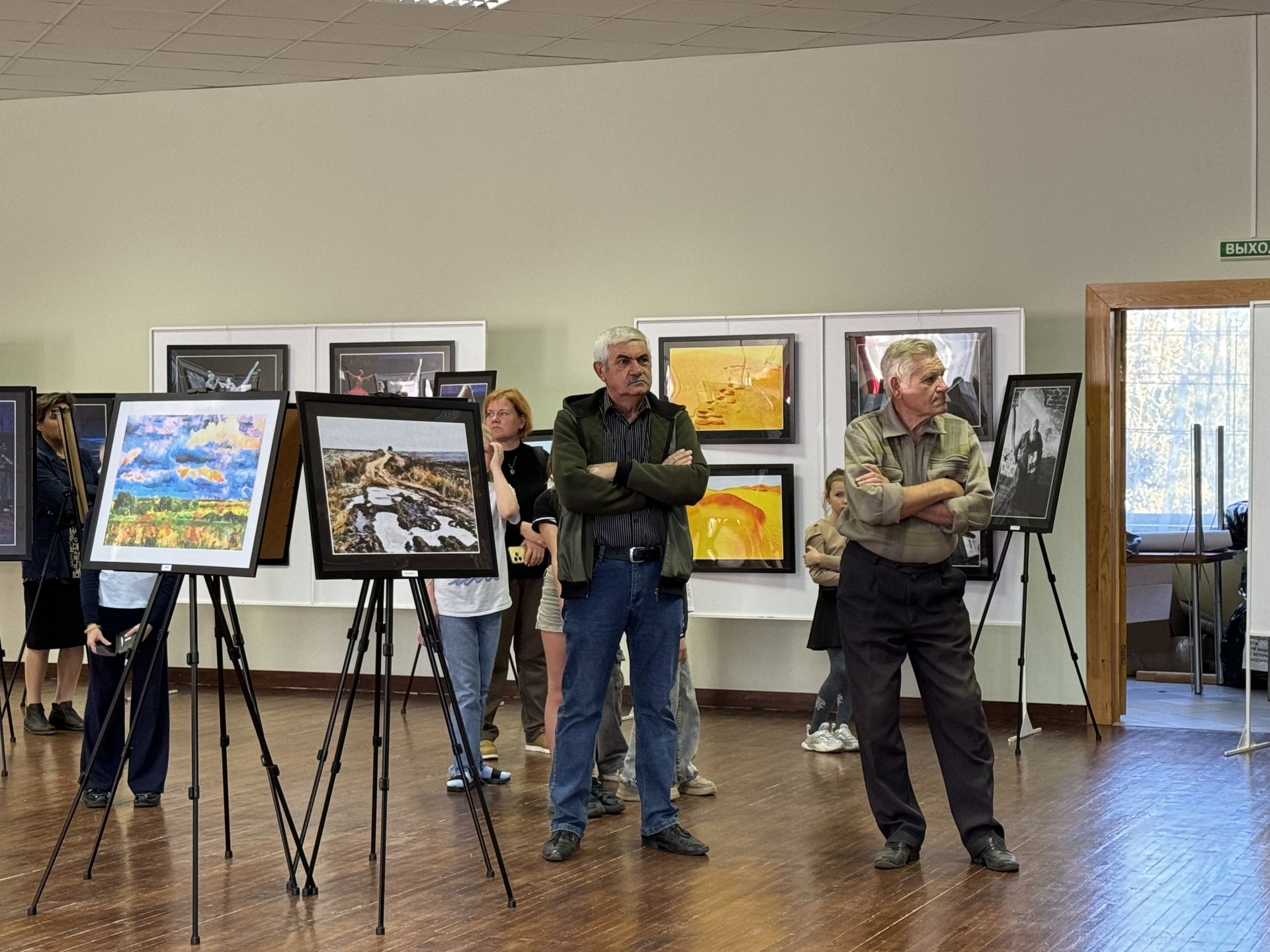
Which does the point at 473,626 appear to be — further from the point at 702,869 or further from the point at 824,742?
the point at 824,742

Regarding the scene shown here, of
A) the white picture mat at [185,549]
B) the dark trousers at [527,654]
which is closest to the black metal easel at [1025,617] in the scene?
the dark trousers at [527,654]

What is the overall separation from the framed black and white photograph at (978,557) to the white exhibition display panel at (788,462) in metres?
0.79

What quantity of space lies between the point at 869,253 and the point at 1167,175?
62.9 inches

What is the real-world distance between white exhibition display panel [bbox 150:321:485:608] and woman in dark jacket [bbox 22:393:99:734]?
1.15 metres

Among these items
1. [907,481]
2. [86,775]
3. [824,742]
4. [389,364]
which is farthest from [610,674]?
[389,364]

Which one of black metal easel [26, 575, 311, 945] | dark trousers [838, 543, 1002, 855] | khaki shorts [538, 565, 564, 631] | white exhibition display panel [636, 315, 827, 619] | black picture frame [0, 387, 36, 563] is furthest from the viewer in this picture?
white exhibition display panel [636, 315, 827, 619]

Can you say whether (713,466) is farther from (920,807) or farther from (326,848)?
(326,848)

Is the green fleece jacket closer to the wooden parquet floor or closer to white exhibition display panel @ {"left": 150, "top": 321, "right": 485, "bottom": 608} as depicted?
the wooden parquet floor

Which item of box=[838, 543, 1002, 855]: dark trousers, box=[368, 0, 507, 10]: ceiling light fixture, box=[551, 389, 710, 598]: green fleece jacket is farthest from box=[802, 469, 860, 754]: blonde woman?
box=[368, 0, 507, 10]: ceiling light fixture

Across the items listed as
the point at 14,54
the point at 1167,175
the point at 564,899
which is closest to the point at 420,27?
the point at 14,54

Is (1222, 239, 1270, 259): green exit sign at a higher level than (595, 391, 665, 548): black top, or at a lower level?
higher

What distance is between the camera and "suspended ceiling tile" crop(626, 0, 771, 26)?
24.4ft

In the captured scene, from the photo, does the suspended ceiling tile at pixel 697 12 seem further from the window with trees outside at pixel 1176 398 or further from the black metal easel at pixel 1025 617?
the window with trees outside at pixel 1176 398

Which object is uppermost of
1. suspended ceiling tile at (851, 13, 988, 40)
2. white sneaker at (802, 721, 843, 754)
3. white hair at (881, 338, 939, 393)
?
suspended ceiling tile at (851, 13, 988, 40)
